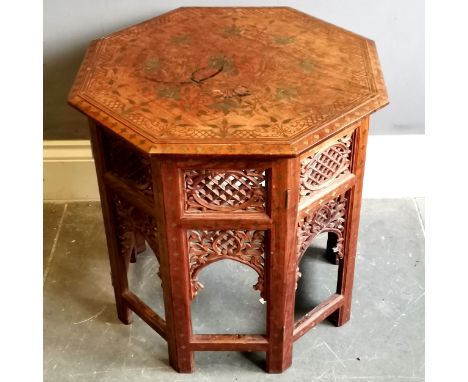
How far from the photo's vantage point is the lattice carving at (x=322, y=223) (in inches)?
70.4

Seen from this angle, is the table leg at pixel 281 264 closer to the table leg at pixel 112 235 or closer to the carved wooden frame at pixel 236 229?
the carved wooden frame at pixel 236 229

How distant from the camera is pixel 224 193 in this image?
1.66m

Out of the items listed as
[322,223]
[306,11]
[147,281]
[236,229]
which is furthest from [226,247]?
[306,11]

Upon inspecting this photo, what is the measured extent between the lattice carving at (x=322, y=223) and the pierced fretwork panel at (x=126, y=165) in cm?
40

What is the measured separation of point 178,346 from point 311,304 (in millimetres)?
475

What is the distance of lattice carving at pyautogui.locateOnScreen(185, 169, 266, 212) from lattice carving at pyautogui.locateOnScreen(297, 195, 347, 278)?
6.5 inches

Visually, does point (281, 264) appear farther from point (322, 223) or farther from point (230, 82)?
point (230, 82)

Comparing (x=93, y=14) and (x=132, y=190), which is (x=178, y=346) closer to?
(x=132, y=190)

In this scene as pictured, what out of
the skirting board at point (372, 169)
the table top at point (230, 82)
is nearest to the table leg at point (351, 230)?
the table top at point (230, 82)

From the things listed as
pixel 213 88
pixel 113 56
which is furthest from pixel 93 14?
pixel 213 88

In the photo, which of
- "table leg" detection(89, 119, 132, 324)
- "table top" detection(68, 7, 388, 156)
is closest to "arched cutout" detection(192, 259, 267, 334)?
"table leg" detection(89, 119, 132, 324)

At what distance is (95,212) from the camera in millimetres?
2543

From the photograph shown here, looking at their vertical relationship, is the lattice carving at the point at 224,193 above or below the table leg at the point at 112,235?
above

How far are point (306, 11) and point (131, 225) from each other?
2.90 ft
